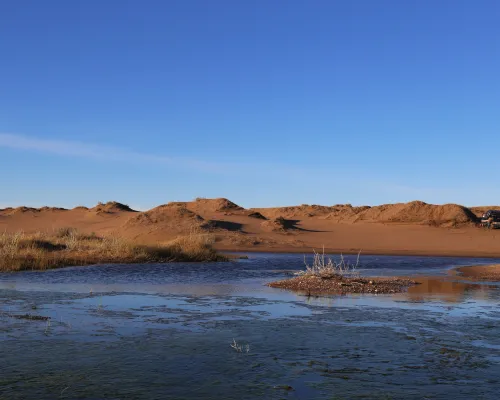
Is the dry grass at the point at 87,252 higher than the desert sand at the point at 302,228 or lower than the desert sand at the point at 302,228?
lower

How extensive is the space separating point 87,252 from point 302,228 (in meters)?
28.7

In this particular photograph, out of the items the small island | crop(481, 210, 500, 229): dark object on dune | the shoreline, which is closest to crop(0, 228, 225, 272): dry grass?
the shoreline

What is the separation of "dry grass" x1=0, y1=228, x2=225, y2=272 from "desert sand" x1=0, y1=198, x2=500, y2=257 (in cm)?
562

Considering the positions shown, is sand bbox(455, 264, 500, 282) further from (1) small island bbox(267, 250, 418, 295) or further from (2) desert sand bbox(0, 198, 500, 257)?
(2) desert sand bbox(0, 198, 500, 257)

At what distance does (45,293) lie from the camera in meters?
15.9

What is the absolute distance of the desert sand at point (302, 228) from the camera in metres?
43.6

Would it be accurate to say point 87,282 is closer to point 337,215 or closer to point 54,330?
point 54,330

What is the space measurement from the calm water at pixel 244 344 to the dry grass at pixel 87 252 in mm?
6773

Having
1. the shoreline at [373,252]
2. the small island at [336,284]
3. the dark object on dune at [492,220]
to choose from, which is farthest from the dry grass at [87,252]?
the dark object on dune at [492,220]

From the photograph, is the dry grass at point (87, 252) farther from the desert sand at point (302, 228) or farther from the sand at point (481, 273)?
the sand at point (481, 273)

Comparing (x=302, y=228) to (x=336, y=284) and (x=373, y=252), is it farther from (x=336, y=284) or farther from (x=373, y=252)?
(x=336, y=284)

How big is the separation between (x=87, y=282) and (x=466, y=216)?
147 feet

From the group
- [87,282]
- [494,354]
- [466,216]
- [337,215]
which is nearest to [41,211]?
[337,215]

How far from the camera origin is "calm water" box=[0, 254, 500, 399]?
7179 millimetres
